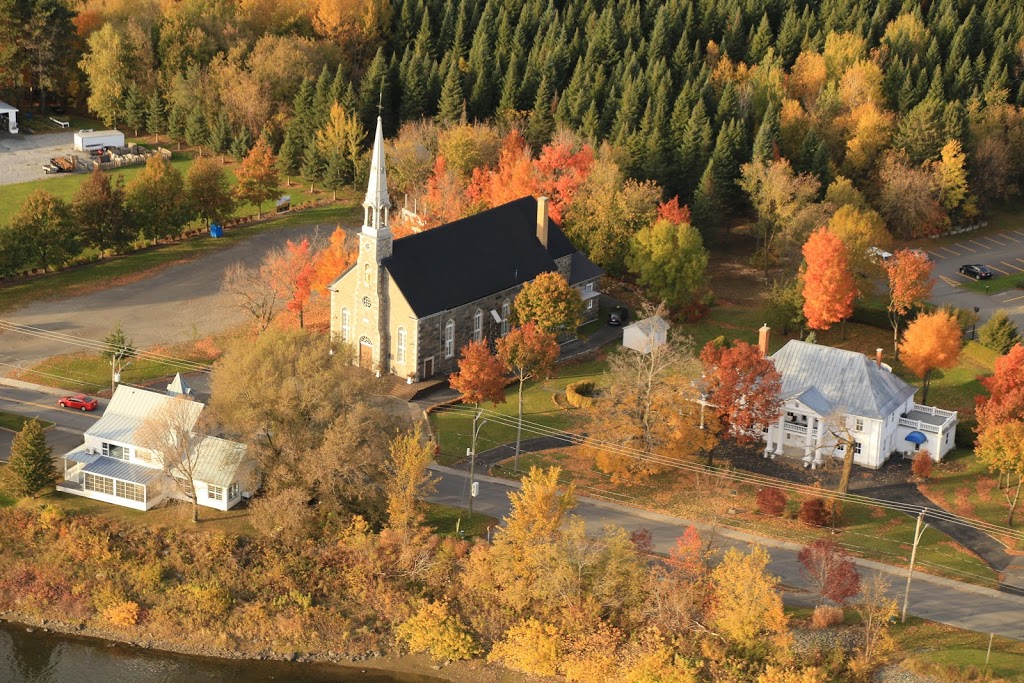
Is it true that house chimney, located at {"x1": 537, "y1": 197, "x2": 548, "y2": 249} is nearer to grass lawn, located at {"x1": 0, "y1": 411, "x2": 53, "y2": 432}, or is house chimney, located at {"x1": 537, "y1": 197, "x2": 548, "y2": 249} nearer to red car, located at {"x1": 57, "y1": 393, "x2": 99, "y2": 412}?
red car, located at {"x1": 57, "y1": 393, "x2": 99, "y2": 412}

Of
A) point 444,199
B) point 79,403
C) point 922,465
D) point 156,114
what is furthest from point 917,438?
point 156,114

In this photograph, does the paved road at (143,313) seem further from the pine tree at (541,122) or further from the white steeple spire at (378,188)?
the pine tree at (541,122)

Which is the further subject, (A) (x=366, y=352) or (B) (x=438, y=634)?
(A) (x=366, y=352)

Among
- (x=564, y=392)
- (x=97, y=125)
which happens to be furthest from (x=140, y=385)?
(x=97, y=125)

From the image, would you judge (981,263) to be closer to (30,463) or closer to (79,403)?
(79,403)

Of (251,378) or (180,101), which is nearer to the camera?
(251,378)

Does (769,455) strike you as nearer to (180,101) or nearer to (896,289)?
(896,289)
